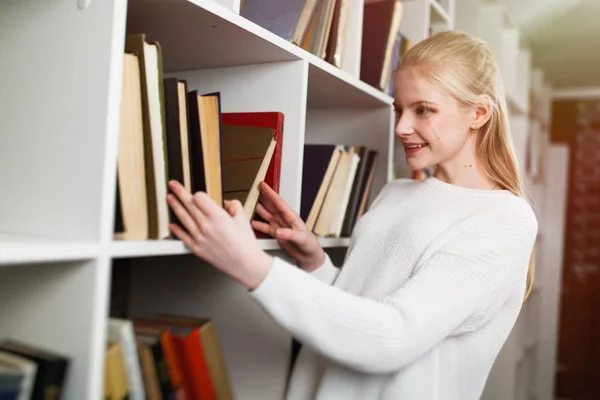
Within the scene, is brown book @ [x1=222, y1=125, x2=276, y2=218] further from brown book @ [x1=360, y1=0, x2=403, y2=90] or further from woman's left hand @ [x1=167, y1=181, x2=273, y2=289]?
brown book @ [x1=360, y1=0, x2=403, y2=90]

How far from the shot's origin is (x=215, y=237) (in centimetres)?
84

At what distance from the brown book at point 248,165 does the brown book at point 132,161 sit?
0.26m

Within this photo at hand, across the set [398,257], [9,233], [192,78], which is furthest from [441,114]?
[9,233]

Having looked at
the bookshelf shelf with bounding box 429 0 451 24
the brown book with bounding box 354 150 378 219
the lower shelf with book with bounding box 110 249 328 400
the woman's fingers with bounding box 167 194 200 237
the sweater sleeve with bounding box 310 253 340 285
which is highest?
the bookshelf shelf with bounding box 429 0 451 24

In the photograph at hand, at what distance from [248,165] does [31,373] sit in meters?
0.53

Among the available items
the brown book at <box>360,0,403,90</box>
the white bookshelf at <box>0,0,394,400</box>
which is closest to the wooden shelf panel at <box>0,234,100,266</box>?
the white bookshelf at <box>0,0,394,400</box>

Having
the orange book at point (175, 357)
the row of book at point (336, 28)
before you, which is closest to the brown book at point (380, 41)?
the row of book at point (336, 28)

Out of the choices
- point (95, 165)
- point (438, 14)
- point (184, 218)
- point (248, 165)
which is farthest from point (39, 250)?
point (438, 14)

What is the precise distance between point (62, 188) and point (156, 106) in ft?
0.59

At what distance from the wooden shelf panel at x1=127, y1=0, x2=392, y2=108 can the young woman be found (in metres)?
0.19

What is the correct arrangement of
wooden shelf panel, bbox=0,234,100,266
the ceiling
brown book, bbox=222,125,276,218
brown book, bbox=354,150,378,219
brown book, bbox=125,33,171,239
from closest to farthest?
1. wooden shelf panel, bbox=0,234,100,266
2. brown book, bbox=125,33,171,239
3. brown book, bbox=222,125,276,218
4. brown book, bbox=354,150,378,219
5. the ceiling

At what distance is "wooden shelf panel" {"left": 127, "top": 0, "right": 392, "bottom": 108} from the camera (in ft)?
3.00

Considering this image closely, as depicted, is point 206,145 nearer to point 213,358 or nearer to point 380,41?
point 213,358

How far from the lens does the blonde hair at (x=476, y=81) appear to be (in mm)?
1132
